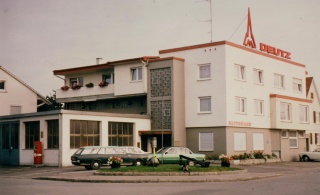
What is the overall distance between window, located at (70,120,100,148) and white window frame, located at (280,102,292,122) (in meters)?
18.6

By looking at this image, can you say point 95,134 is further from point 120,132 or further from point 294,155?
point 294,155

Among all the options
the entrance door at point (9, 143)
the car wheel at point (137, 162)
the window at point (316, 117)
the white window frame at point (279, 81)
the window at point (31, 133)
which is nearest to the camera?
the car wheel at point (137, 162)

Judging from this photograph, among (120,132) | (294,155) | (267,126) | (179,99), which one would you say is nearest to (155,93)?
(179,99)

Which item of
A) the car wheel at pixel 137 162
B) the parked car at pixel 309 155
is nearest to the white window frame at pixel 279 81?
the parked car at pixel 309 155

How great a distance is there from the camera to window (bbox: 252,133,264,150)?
4425cm

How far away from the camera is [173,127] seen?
135 ft

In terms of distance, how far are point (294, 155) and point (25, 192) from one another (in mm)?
36259

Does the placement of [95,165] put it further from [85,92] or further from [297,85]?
[297,85]

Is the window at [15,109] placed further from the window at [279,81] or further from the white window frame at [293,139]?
the white window frame at [293,139]

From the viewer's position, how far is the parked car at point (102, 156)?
31.2m

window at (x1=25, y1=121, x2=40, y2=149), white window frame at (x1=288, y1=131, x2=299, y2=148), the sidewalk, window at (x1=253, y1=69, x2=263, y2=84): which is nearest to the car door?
the sidewalk

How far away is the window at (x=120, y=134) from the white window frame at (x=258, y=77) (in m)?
12.3

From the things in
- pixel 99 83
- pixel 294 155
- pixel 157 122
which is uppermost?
pixel 99 83

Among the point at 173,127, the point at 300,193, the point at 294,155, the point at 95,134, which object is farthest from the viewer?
the point at 294,155
